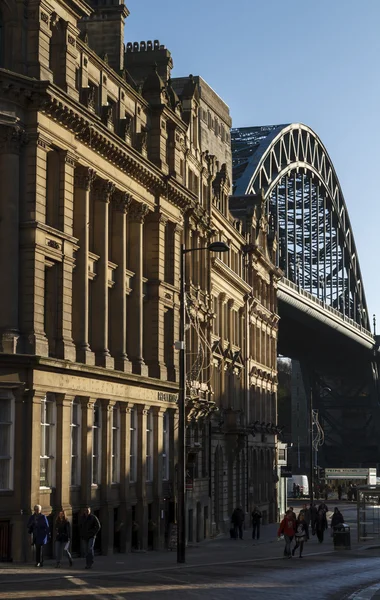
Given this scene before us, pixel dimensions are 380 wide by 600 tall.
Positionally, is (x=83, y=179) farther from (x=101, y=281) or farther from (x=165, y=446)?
(x=165, y=446)

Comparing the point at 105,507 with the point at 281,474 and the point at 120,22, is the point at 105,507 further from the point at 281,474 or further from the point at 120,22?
the point at 281,474

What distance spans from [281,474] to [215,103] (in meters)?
34.4

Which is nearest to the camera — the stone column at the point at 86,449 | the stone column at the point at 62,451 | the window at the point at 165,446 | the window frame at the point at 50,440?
the window frame at the point at 50,440

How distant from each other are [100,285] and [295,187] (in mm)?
126763

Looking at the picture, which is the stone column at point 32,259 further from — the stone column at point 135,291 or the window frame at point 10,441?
the stone column at point 135,291

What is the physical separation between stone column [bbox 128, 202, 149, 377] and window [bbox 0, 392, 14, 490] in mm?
15163

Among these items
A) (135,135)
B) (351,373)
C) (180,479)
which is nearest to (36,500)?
(180,479)

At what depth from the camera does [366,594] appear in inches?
1346

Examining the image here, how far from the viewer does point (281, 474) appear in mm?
109938

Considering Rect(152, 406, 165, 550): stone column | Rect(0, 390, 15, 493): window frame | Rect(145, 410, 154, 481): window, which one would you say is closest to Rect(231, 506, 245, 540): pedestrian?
Rect(152, 406, 165, 550): stone column

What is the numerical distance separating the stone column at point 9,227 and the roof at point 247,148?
91.4 m

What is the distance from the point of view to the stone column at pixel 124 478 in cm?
5556

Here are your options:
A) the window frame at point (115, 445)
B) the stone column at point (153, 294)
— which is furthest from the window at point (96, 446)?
the stone column at point (153, 294)

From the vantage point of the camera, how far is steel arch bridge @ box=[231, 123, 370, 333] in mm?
147875
